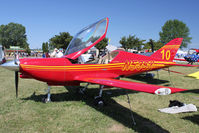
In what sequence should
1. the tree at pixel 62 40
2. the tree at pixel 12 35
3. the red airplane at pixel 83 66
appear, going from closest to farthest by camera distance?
the red airplane at pixel 83 66 → the tree at pixel 62 40 → the tree at pixel 12 35

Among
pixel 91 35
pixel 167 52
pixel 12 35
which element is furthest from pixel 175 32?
pixel 12 35

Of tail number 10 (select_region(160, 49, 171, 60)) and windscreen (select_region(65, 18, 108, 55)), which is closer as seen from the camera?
windscreen (select_region(65, 18, 108, 55))

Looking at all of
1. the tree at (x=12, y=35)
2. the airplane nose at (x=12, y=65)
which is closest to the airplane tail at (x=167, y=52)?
the airplane nose at (x=12, y=65)

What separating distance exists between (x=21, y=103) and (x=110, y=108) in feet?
9.59

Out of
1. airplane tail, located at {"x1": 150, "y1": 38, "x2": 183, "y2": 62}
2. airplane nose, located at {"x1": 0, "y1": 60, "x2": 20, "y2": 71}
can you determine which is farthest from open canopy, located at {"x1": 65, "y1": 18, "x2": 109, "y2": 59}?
airplane tail, located at {"x1": 150, "y1": 38, "x2": 183, "y2": 62}

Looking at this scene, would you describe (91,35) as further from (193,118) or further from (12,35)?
(12,35)

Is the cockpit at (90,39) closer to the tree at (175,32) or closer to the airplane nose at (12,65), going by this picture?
the airplane nose at (12,65)

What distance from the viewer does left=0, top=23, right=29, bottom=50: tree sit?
87812mm

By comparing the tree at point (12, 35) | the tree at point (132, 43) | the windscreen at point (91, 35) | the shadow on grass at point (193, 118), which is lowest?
the shadow on grass at point (193, 118)

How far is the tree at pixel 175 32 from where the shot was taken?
3054 inches

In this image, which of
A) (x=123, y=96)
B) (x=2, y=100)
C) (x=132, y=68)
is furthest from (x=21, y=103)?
(x=132, y=68)

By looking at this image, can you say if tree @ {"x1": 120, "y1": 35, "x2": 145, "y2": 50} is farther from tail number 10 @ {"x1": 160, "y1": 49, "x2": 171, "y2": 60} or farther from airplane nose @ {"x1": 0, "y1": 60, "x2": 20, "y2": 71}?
airplane nose @ {"x1": 0, "y1": 60, "x2": 20, "y2": 71}

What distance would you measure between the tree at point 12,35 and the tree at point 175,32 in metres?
80.1

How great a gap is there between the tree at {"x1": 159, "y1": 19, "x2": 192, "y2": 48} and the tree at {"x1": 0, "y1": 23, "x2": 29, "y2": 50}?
263 feet
